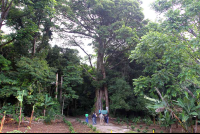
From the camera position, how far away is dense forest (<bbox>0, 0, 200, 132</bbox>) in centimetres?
790

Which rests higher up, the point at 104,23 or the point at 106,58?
the point at 104,23

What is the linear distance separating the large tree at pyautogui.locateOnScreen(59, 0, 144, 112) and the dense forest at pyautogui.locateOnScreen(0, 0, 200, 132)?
0.31 ft

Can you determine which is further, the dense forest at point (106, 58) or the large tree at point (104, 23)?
the large tree at point (104, 23)

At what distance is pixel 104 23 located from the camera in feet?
55.9

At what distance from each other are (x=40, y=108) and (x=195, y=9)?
13578 millimetres

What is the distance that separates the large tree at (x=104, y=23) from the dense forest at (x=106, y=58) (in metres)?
0.09

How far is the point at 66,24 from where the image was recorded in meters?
16.2

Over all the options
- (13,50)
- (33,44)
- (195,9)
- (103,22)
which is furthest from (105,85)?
(195,9)

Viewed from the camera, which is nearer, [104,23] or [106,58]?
[104,23]

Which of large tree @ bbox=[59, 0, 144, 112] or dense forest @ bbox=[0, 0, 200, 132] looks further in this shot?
large tree @ bbox=[59, 0, 144, 112]

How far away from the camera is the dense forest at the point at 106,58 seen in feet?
25.9

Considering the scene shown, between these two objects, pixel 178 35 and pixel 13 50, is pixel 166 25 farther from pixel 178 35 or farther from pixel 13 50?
pixel 13 50

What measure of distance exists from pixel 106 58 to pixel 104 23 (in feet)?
15.8

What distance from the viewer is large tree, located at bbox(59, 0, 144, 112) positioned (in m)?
14.7
